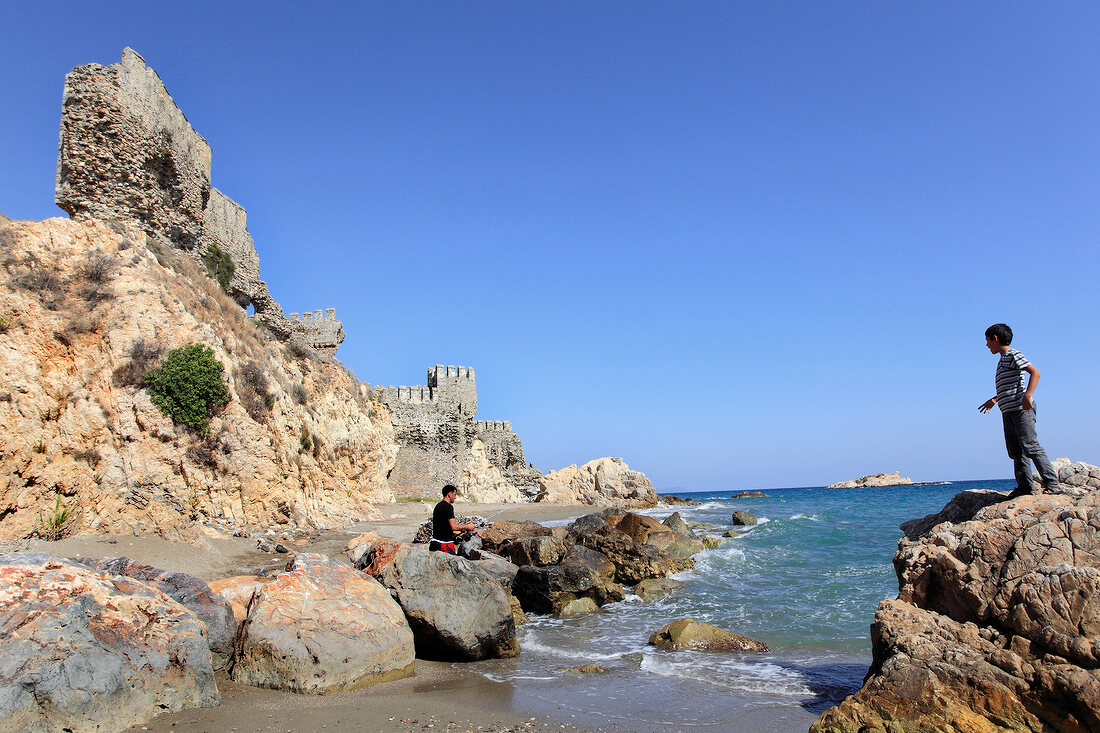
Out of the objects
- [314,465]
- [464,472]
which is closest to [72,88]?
[314,465]

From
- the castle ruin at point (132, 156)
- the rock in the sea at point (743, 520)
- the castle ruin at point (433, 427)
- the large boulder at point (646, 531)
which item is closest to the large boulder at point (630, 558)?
the large boulder at point (646, 531)

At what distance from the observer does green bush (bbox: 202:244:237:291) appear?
699 inches

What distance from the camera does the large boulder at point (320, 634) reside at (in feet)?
17.4

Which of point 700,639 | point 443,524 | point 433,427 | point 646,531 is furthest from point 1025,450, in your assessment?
point 433,427

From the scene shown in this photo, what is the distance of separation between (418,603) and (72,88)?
1346 centimetres

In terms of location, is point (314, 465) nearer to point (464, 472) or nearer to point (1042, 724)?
point (1042, 724)

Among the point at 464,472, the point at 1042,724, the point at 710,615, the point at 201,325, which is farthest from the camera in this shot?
the point at 464,472

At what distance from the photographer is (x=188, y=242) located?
51.5 ft

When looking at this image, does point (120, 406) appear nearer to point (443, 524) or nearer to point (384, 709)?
point (443, 524)

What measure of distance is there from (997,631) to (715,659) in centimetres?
354

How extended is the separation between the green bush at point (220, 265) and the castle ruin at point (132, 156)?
0.50m

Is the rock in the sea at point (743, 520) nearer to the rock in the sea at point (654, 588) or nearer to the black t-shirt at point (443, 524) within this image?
the rock in the sea at point (654, 588)

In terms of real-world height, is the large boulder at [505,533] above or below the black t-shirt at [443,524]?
below

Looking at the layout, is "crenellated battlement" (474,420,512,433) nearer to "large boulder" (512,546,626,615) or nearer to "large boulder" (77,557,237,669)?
"large boulder" (512,546,626,615)
